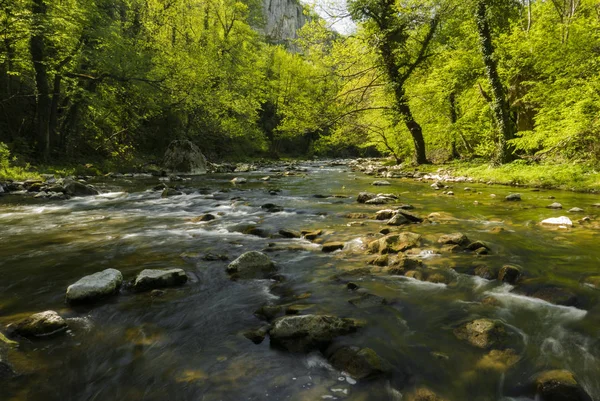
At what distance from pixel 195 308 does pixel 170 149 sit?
2225 centimetres

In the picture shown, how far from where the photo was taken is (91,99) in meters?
17.3

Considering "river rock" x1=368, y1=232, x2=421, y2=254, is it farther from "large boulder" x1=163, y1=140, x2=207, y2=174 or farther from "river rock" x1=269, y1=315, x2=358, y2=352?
"large boulder" x1=163, y1=140, x2=207, y2=174

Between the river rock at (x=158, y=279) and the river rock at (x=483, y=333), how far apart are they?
3.55 meters

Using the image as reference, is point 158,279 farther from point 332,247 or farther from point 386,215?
point 386,215

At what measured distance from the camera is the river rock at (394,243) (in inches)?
223

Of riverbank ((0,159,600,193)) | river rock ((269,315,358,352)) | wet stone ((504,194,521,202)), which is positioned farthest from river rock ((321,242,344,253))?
riverbank ((0,159,600,193))

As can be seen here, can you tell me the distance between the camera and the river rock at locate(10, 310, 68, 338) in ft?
10.7

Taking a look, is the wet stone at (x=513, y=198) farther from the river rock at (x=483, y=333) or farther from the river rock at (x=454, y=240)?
the river rock at (x=483, y=333)

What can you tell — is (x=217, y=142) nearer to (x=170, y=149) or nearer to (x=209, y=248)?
(x=170, y=149)

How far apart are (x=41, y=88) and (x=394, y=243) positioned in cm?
1943

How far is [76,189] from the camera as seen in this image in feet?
41.4

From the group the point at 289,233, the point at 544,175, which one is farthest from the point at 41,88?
the point at 544,175

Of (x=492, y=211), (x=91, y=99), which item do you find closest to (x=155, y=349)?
(x=492, y=211)

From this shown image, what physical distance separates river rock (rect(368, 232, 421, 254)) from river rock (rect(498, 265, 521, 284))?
1.49 meters
